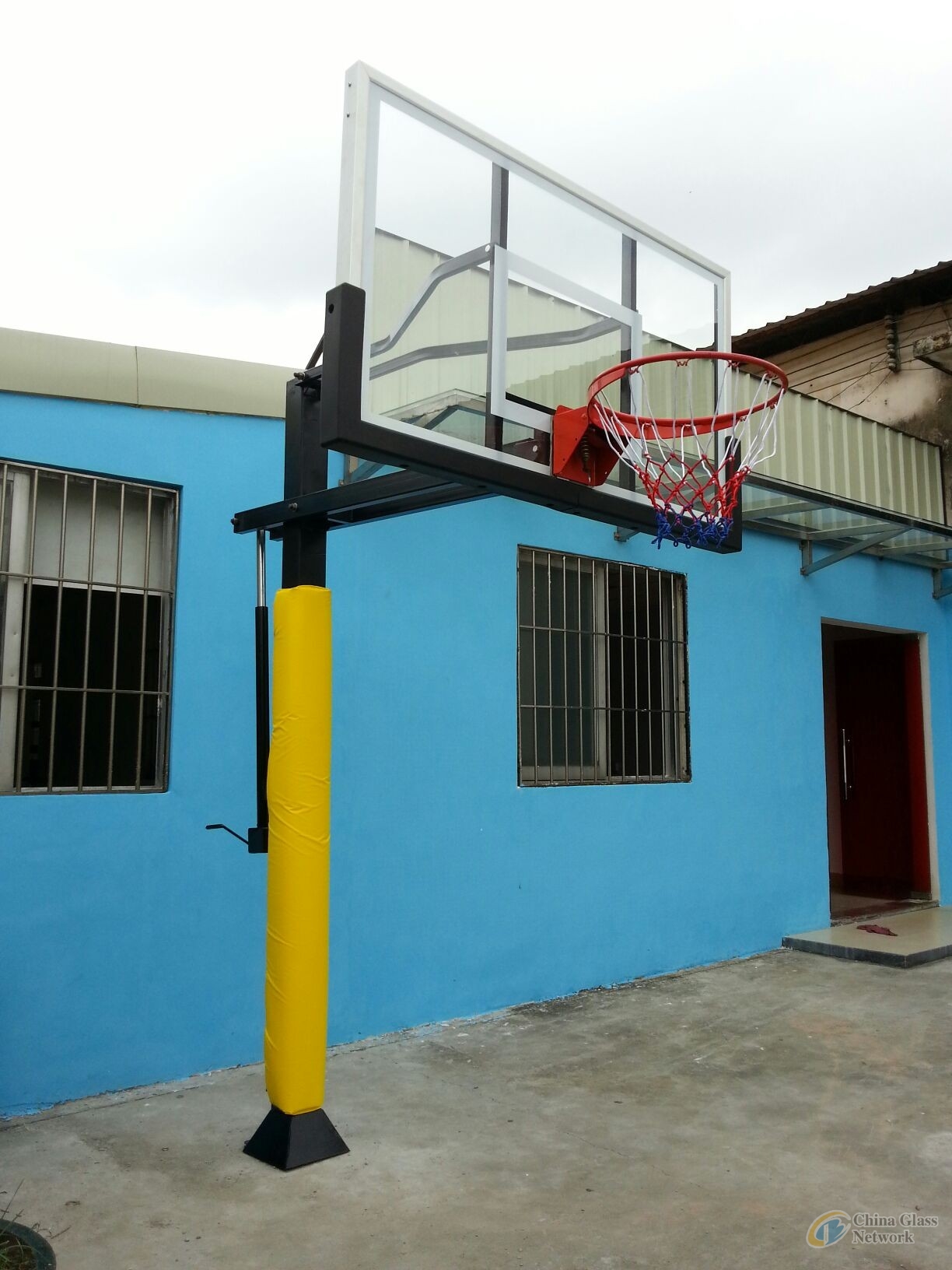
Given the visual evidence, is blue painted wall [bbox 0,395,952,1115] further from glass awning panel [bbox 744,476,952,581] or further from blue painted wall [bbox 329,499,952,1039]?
glass awning panel [bbox 744,476,952,581]

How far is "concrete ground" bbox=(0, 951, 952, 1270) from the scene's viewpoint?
2994 mm

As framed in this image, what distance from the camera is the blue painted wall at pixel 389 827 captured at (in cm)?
423

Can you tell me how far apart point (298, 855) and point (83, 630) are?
60.3 inches

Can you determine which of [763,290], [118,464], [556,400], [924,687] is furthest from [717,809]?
[763,290]

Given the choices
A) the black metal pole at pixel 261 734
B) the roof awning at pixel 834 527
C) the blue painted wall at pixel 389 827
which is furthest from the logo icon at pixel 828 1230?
the roof awning at pixel 834 527

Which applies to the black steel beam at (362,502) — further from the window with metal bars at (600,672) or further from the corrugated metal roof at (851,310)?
the corrugated metal roof at (851,310)

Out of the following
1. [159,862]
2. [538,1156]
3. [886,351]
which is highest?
[886,351]

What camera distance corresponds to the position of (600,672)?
652 cm

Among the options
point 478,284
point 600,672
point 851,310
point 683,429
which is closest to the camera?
point 478,284

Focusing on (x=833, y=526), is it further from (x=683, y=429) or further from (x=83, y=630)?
(x=83, y=630)

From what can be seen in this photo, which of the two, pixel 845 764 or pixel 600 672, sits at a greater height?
pixel 600 672

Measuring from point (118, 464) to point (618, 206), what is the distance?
2.41m

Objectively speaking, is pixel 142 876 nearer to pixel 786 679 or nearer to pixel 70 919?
pixel 70 919

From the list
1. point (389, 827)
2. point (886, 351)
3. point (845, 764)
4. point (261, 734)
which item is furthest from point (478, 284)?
point (845, 764)
